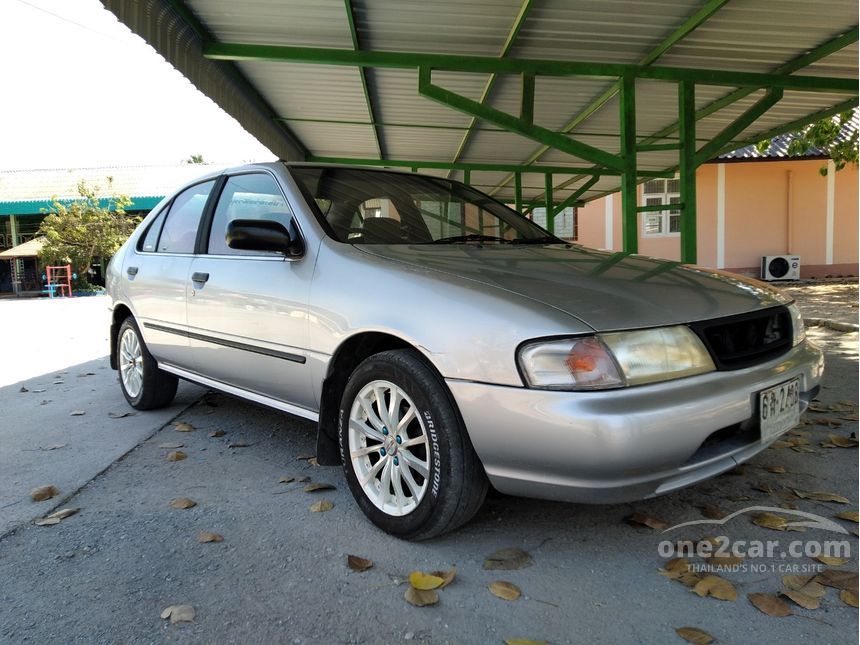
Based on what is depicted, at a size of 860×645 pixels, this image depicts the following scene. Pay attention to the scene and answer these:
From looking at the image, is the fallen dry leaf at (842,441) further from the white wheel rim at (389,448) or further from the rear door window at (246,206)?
the rear door window at (246,206)

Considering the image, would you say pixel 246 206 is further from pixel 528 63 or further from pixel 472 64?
pixel 528 63

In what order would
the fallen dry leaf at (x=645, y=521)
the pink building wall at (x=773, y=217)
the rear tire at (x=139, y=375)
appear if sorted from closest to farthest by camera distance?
the fallen dry leaf at (x=645, y=521) < the rear tire at (x=139, y=375) < the pink building wall at (x=773, y=217)

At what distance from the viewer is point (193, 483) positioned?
3045mm

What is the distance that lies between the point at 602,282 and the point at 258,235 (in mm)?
1482

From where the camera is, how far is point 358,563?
2.22 m

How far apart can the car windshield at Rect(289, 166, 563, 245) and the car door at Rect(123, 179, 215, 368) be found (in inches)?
39.2

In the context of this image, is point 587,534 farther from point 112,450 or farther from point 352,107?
point 352,107

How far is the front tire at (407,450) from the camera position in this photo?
2.19 meters

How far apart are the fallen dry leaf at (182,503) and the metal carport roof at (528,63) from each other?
347cm

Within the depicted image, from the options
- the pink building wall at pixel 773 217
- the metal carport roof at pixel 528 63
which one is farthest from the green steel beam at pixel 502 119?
the pink building wall at pixel 773 217

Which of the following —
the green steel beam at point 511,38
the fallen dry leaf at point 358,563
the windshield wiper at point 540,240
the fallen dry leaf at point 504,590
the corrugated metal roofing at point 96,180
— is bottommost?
the fallen dry leaf at point 504,590

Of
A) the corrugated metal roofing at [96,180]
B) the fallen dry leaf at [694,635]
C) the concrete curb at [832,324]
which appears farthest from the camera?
the corrugated metal roofing at [96,180]

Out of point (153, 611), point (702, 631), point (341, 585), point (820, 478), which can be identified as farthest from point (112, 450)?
point (820, 478)

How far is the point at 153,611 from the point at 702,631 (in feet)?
5.48
